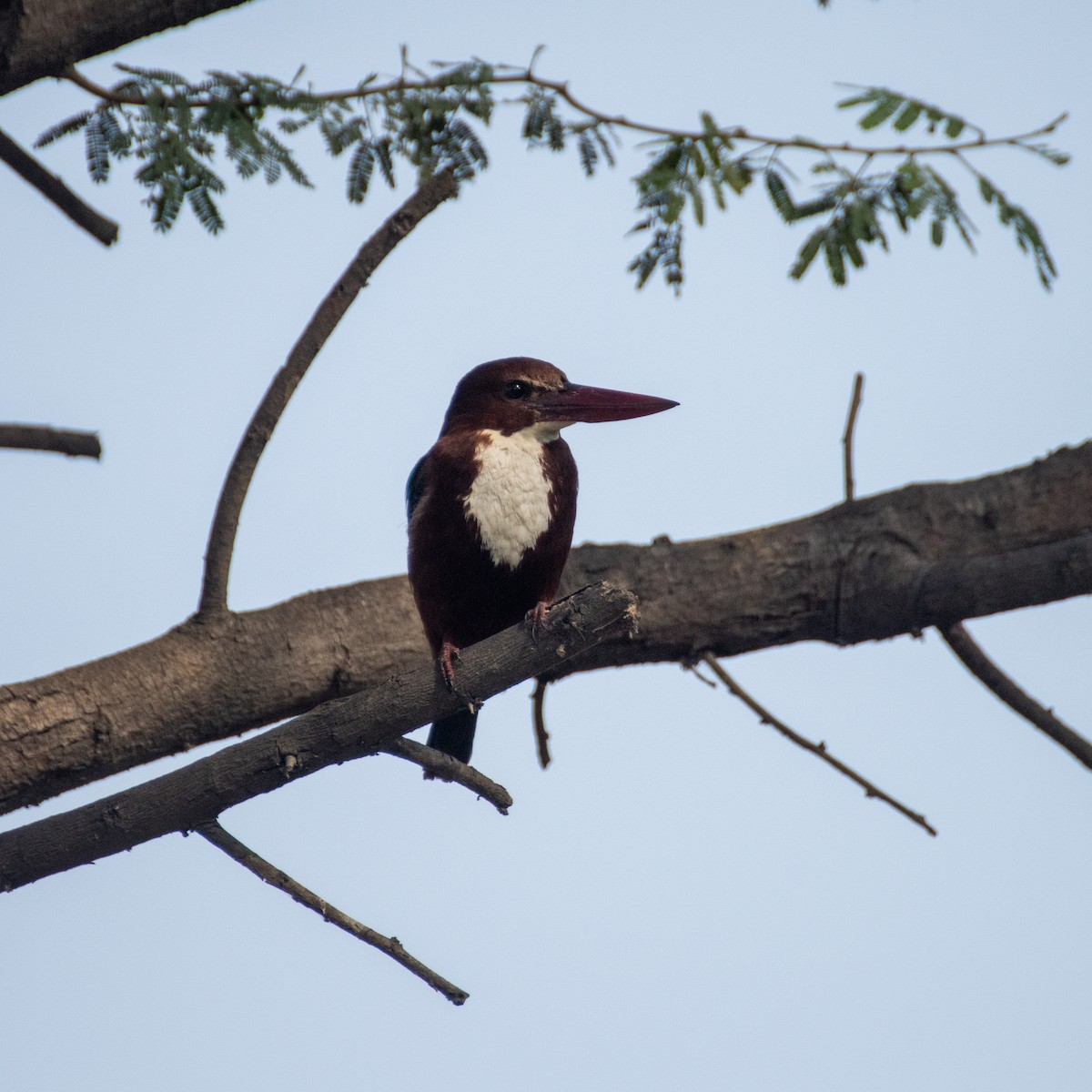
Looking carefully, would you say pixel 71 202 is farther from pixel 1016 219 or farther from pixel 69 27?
pixel 1016 219

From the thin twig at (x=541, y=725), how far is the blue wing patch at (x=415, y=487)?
2.09 feet

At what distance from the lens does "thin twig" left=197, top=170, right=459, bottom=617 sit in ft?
10.2

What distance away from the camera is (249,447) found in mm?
3172

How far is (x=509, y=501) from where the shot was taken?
10.7ft

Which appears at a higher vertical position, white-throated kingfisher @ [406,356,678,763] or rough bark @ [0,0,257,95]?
rough bark @ [0,0,257,95]

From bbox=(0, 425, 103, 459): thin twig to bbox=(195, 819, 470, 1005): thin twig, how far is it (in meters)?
0.93

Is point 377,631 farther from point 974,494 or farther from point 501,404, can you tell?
point 974,494

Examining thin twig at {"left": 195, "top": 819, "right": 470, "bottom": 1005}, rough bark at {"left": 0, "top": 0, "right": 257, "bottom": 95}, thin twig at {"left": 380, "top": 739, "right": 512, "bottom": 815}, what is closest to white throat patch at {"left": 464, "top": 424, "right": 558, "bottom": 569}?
thin twig at {"left": 380, "top": 739, "right": 512, "bottom": 815}

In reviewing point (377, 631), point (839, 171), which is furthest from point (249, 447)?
point (839, 171)

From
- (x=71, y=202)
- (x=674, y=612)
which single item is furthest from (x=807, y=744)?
(x=71, y=202)

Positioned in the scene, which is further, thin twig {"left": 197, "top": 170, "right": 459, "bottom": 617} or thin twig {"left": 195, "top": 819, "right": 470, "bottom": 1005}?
thin twig {"left": 197, "top": 170, "right": 459, "bottom": 617}

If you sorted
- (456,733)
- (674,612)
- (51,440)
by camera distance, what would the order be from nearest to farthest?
(51,440)
(456,733)
(674,612)

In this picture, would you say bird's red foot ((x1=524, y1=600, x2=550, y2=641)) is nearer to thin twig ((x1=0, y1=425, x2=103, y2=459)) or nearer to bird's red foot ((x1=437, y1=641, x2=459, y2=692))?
bird's red foot ((x1=437, y1=641, x2=459, y2=692))

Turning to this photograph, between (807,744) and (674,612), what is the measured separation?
0.59m
